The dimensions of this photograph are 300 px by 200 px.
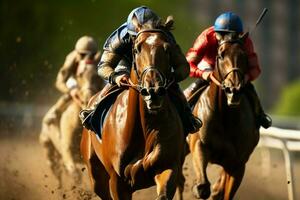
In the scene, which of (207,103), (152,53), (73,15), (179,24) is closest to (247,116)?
(207,103)

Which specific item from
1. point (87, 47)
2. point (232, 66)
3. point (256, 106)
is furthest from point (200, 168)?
point (87, 47)

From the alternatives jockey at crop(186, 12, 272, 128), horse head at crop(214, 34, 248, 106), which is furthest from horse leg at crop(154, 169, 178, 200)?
jockey at crop(186, 12, 272, 128)

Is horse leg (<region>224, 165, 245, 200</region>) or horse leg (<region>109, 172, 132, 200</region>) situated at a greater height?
horse leg (<region>109, 172, 132, 200</region>)

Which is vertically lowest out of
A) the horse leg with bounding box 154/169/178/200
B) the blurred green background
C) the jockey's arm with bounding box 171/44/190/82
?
the blurred green background

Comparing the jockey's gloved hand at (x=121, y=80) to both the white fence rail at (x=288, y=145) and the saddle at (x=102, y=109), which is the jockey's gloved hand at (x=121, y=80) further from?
the white fence rail at (x=288, y=145)

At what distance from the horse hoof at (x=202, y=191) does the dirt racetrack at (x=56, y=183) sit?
1.35 m

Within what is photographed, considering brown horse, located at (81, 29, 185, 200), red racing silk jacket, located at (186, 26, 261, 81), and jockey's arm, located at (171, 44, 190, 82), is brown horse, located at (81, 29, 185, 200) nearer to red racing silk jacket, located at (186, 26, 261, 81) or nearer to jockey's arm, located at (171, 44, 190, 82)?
jockey's arm, located at (171, 44, 190, 82)

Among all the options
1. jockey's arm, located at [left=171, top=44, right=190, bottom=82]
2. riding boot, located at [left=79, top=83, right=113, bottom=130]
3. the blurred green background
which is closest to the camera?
jockey's arm, located at [left=171, top=44, right=190, bottom=82]

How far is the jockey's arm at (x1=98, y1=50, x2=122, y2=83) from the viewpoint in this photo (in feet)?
32.2

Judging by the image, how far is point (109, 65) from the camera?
391 inches

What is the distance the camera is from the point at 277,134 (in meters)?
13.4

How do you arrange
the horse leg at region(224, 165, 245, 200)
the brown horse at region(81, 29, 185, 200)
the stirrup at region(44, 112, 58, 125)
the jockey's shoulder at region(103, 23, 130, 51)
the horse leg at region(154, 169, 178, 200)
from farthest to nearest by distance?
the stirrup at region(44, 112, 58, 125), the horse leg at region(224, 165, 245, 200), the jockey's shoulder at region(103, 23, 130, 51), the horse leg at region(154, 169, 178, 200), the brown horse at region(81, 29, 185, 200)

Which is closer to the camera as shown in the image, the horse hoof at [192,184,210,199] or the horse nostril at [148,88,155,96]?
the horse nostril at [148,88,155,96]

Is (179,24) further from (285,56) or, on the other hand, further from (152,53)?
(152,53)
